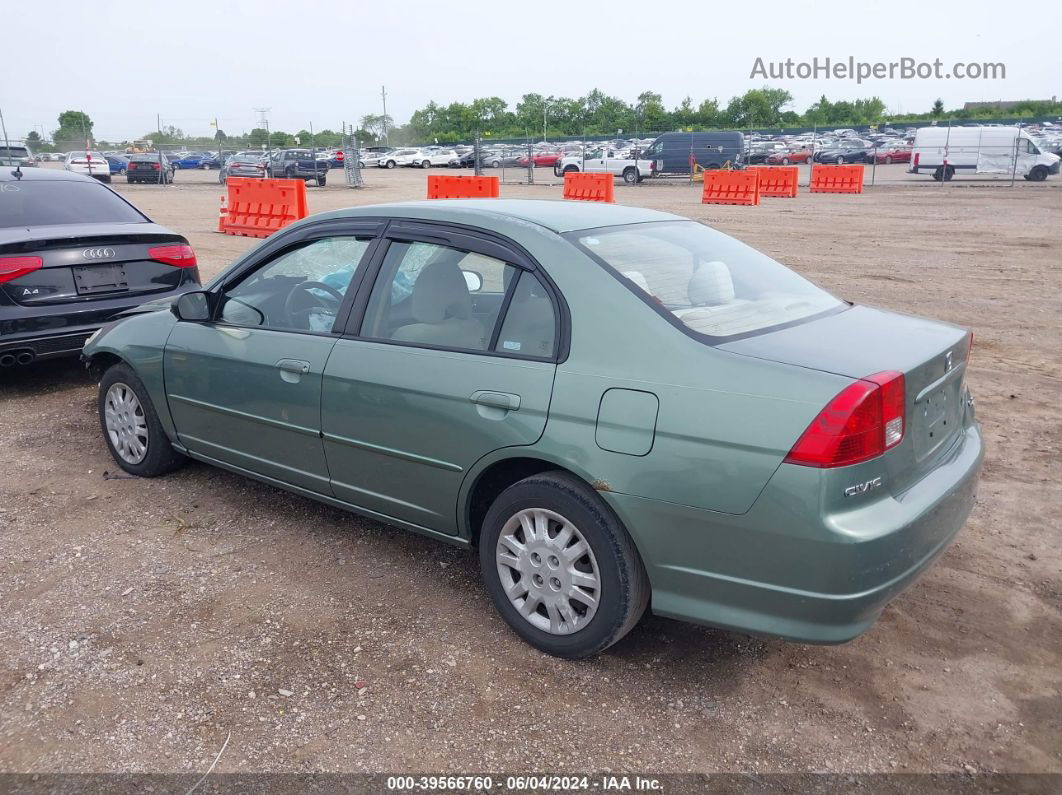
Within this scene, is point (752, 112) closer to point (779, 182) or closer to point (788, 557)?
point (779, 182)

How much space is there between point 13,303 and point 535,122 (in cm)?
10040

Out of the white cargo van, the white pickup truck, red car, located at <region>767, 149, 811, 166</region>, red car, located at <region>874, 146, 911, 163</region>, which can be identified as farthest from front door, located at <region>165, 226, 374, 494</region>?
red car, located at <region>874, 146, 911, 163</region>

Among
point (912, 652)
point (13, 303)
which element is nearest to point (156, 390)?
point (13, 303)

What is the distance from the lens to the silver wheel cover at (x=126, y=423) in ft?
16.2

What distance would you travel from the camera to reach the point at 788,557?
8.75 ft

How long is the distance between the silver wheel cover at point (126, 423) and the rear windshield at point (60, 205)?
2.32m

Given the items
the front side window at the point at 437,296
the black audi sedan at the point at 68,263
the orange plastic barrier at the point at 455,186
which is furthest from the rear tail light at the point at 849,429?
the orange plastic barrier at the point at 455,186

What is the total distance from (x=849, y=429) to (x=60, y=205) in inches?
253

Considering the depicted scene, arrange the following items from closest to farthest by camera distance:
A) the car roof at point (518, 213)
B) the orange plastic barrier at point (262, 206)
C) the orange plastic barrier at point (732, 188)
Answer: the car roof at point (518, 213), the orange plastic barrier at point (262, 206), the orange plastic barrier at point (732, 188)

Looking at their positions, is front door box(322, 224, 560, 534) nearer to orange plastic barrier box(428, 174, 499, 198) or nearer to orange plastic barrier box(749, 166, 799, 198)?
orange plastic barrier box(428, 174, 499, 198)

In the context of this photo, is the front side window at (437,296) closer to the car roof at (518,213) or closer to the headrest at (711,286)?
the car roof at (518,213)

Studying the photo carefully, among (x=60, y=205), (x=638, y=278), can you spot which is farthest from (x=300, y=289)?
(x=60, y=205)

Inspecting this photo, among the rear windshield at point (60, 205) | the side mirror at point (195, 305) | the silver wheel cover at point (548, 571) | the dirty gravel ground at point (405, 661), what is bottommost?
the dirty gravel ground at point (405, 661)

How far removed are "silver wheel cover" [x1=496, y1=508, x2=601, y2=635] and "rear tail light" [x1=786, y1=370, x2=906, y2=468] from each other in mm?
849
